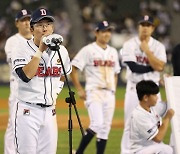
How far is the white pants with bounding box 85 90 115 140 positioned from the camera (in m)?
10.4

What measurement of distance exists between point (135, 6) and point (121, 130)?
53.4ft

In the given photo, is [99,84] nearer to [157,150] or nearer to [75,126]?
[157,150]

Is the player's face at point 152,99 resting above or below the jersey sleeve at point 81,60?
below

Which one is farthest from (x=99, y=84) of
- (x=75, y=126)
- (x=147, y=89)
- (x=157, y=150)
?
(x=75, y=126)

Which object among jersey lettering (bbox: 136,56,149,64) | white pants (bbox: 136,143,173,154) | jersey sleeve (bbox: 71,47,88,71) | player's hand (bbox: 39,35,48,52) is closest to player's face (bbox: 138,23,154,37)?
jersey lettering (bbox: 136,56,149,64)

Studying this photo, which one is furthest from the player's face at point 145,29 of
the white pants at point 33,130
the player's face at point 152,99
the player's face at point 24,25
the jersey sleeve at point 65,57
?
the white pants at point 33,130

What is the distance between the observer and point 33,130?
6.82 m

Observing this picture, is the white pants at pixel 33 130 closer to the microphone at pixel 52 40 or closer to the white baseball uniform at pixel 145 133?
the microphone at pixel 52 40

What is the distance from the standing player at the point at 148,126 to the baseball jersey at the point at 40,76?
1530 millimetres

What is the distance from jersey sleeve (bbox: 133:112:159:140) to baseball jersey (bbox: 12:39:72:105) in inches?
59.4

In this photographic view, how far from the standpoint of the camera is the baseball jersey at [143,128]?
8078 mm

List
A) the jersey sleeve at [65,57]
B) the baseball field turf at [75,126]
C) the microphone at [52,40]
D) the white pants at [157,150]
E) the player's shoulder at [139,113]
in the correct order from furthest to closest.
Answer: the baseball field turf at [75,126] < the player's shoulder at [139,113] < the white pants at [157,150] < the jersey sleeve at [65,57] < the microphone at [52,40]

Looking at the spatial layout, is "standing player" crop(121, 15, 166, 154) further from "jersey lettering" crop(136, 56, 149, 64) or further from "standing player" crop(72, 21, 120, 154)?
"standing player" crop(72, 21, 120, 154)

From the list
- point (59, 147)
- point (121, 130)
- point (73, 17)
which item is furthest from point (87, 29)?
point (59, 147)
